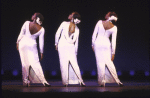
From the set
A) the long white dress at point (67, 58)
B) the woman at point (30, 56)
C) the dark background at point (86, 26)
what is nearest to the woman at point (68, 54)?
the long white dress at point (67, 58)

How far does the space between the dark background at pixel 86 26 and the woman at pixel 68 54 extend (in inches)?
101

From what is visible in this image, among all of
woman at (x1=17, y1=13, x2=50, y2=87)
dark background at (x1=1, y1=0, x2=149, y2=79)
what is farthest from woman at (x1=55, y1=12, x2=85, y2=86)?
dark background at (x1=1, y1=0, x2=149, y2=79)

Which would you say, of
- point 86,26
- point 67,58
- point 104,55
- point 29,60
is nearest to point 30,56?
point 29,60

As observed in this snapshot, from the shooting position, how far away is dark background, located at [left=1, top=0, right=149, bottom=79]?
8.27m

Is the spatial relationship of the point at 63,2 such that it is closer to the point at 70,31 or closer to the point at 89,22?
the point at 89,22

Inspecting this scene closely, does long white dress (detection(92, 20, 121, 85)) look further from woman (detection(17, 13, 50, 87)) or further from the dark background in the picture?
the dark background

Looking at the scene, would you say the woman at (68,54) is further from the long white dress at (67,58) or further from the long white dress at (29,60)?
the long white dress at (29,60)

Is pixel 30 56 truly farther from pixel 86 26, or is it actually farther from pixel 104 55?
pixel 86 26

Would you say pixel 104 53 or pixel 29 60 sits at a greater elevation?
pixel 104 53

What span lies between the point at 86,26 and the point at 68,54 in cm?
281

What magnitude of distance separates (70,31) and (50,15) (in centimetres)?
277

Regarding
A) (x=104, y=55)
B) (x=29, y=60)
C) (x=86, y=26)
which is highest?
(x=86, y=26)

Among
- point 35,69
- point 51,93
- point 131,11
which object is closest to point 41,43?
point 35,69

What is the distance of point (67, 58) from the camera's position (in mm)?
5797
